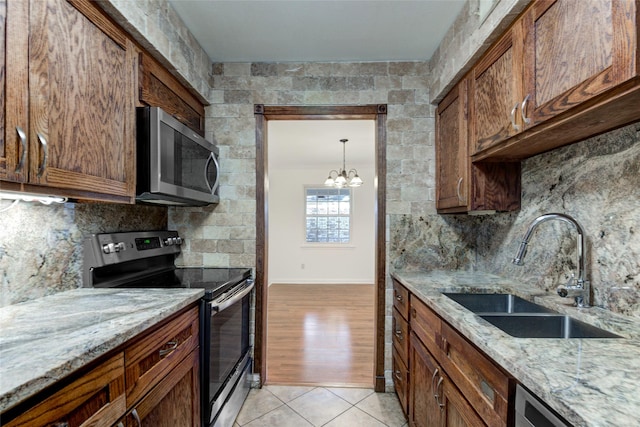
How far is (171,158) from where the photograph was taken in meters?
1.67

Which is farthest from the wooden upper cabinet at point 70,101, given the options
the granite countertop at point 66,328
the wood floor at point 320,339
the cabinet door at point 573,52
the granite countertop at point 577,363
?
the wood floor at point 320,339

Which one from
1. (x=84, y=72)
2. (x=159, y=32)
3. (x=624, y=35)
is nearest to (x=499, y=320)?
(x=624, y=35)

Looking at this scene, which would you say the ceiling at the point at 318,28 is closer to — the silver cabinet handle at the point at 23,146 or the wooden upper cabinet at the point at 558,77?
the wooden upper cabinet at the point at 558,77

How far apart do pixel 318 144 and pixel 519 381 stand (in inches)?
167

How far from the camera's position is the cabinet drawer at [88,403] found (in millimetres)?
727

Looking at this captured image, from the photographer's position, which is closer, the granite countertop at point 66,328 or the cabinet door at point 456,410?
the granite countertop at point 66,328

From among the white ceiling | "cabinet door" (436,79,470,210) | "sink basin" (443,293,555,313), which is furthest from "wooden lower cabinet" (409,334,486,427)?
the white ceiling

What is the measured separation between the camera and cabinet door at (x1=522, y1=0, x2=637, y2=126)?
0.85m

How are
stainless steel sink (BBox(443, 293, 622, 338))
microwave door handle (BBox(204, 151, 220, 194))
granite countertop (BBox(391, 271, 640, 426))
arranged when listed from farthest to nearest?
microwave door handle (BBox(204, 151, 220, 194)) < stainless steel sink (BBox(443, 293, 622, 338)) < granite countertop (BBox(391, 271, 640, 426))

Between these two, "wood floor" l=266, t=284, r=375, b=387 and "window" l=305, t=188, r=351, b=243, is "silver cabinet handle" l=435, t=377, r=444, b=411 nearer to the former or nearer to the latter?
"wood floor" l=266, t=284, r=375, b=387

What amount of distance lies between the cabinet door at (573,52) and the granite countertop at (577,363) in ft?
2.39

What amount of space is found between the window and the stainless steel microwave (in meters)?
4.92

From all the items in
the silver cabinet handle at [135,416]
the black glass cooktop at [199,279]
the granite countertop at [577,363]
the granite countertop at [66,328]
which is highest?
the granite countertop at [66,328]

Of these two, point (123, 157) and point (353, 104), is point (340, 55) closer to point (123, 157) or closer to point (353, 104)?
point (353, 104)
